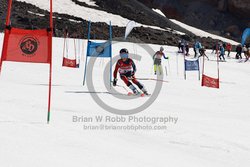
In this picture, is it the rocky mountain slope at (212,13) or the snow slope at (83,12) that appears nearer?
the snow slope at (83,12)

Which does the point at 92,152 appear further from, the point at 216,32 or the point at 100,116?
the point at 216,32

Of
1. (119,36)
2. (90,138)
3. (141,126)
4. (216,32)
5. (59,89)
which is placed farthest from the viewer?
(216,32)

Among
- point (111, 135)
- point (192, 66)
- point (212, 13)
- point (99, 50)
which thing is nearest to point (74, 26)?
point (192, 66)

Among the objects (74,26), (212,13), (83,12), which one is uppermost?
(212,13)

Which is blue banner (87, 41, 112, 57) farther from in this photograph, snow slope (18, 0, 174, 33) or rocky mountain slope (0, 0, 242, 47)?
snow slope (18, 0, 174, 33)

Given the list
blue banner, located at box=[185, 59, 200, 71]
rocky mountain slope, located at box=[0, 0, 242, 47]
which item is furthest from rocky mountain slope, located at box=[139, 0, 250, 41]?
blue banner, located at box=[185, 59, 200, 71]

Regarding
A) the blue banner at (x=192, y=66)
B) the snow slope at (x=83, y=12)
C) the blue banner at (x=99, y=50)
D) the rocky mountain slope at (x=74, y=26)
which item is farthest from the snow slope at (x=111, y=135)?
the snow slope at (x=83, y=12)

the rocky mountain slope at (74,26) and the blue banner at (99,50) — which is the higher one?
the rocky mountain slope at (74,26)

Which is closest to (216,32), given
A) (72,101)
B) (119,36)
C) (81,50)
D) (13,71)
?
(119,36)

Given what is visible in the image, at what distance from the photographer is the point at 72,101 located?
28.8ft

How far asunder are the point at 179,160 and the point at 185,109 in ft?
14.3

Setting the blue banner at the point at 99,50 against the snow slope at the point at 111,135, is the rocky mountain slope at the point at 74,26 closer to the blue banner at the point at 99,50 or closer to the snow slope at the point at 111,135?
the blue banner at the point at 99,50

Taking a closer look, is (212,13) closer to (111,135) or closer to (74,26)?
(74,26)

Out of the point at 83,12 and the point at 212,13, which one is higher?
the point at 212,13
